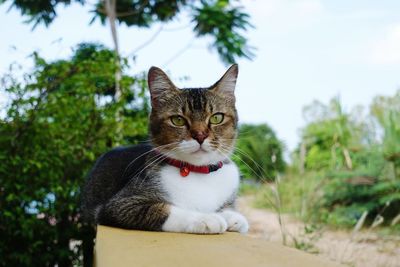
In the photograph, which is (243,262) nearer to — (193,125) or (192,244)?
(192,244)

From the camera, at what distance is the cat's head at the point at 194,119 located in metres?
1.97

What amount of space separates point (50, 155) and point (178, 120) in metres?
1.76

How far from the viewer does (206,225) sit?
1.79 metres

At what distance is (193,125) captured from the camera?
1995mm

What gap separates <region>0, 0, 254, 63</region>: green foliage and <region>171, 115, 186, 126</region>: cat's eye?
18.1 ft

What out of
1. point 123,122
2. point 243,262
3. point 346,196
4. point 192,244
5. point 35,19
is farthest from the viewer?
point 35,19

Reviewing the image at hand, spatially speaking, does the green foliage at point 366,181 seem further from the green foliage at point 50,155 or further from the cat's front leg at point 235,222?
the cat's front leg at point 235,222

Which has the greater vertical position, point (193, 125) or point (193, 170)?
point (193, 125)

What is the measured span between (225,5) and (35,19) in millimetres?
3007

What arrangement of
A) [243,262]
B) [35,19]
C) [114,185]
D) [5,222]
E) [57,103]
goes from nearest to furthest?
[243,262]
[114,185]
[5,222]
[57,103]
[35,19]

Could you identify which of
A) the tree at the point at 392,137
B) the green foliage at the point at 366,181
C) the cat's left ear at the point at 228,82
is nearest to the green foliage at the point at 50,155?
the cat's left ear at the point at 228,82

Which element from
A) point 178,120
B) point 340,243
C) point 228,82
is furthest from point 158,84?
point 340,243

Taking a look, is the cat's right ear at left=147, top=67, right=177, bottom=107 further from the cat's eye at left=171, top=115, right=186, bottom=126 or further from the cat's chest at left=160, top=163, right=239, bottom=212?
the cat's chest at left=160, top=163, right=239, bottom=212

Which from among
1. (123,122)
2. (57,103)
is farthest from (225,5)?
(57,103)
